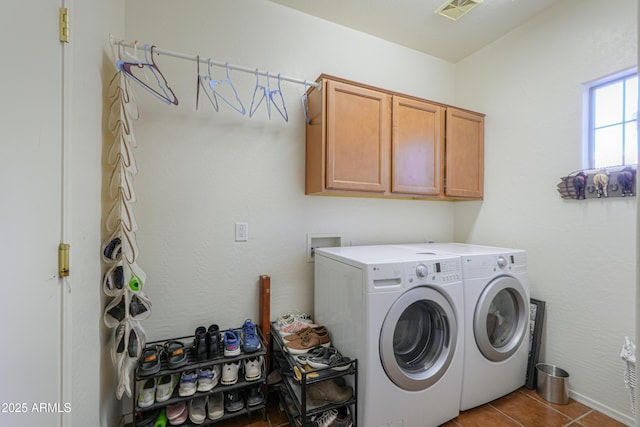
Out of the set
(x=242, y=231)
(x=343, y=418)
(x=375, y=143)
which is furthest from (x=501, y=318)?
(x=242, y=231)

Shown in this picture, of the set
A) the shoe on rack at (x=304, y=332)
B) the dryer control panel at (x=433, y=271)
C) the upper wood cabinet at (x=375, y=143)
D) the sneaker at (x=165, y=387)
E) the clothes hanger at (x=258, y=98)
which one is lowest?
the sneaker at (x=165, y=387)

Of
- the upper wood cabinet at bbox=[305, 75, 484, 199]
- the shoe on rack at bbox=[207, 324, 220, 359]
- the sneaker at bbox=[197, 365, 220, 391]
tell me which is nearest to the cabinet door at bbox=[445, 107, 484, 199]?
the upper wood cabinet at bbox=[305, 75, 484, 199]

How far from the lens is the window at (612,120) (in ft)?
5.20

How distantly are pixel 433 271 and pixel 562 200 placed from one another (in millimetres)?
1215

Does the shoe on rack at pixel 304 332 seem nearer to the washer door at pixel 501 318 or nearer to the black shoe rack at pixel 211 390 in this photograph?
the black shoe rack at pixel 211 390

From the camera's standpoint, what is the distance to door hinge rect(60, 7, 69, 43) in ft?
2.97

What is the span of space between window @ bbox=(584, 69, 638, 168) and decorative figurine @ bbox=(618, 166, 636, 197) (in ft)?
0.25

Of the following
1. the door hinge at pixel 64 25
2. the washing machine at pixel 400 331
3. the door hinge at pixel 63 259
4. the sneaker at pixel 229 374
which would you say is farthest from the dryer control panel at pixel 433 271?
the door hinge at pixel 64 25

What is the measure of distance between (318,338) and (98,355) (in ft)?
3.67

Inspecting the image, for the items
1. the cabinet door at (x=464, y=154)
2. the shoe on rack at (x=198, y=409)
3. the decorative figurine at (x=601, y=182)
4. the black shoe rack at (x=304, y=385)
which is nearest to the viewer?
the black shoe rack at (x=304, y=385)

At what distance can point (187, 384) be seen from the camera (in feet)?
4.46

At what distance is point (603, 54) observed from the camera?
164 cm

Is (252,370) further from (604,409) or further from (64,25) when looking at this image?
(604,409)

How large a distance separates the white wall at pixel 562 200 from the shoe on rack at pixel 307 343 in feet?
5.53
